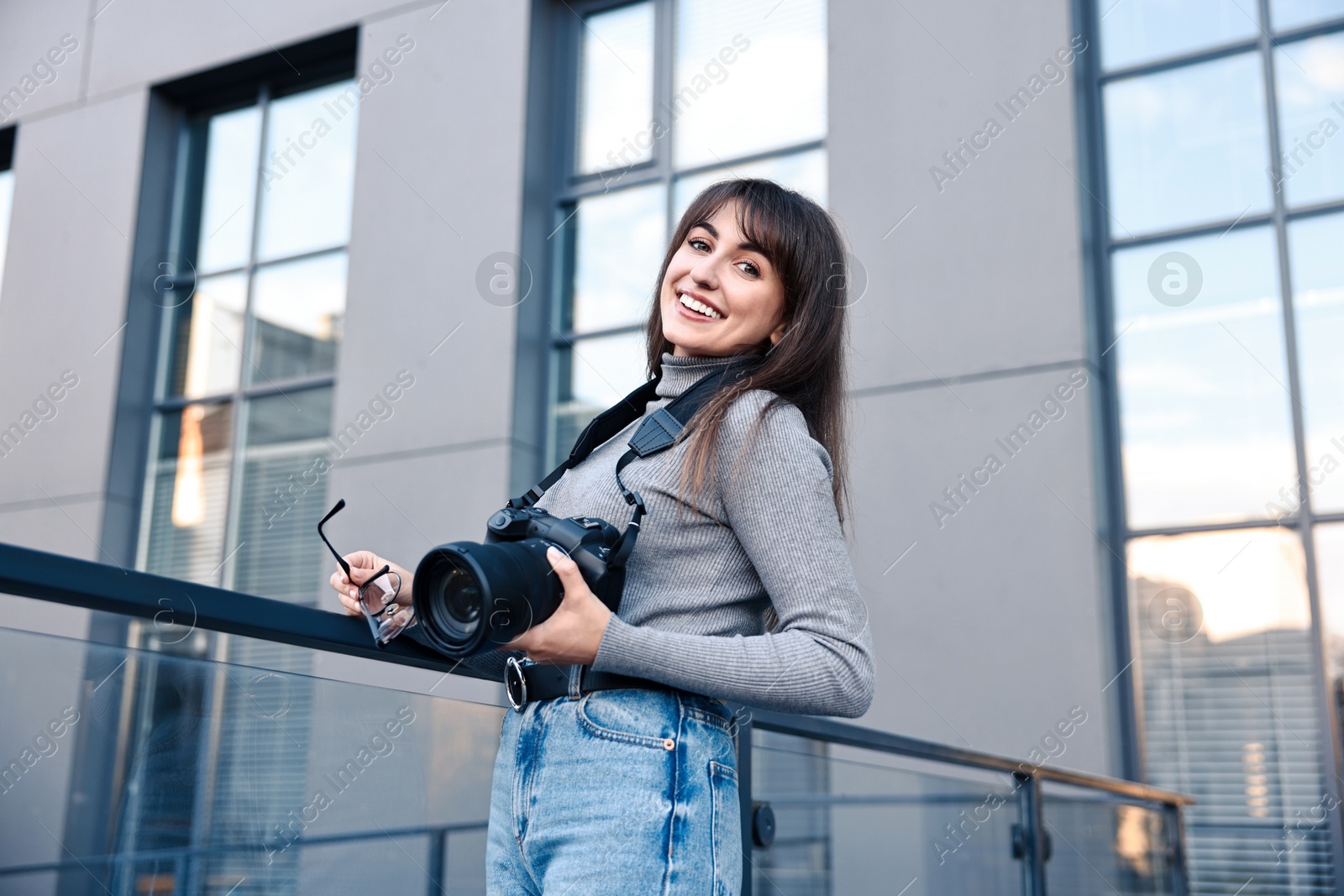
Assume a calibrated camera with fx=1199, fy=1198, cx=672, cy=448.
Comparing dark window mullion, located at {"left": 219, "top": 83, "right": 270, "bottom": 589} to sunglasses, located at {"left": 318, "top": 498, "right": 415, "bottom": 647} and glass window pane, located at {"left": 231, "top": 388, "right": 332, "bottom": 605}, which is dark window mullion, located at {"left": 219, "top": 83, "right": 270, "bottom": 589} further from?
sunglasses, located at {"left": 318, "top": 498, "right": 415, "bottom": 647}

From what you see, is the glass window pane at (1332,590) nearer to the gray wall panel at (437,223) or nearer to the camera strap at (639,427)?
the gray wall panel at (437,223)

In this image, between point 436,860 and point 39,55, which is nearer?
point 436,860

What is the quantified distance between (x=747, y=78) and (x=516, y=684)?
5834mm

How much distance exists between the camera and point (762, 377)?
1.45 meters

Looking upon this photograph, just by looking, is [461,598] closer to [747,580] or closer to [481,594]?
[481,594]

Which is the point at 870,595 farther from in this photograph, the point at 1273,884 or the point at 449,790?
the point at 449,790

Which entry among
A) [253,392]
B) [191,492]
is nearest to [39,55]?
[253,392]

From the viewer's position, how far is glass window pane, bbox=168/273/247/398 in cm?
791

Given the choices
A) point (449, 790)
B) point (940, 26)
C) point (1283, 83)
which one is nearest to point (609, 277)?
point (940, 26)

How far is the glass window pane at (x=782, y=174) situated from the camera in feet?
21.0

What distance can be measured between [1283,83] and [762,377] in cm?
508

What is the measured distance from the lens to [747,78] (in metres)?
6.66

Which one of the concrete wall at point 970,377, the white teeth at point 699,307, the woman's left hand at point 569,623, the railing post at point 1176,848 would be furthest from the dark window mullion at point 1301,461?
the woman's left hand at point 569,623

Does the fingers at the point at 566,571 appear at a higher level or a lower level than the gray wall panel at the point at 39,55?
lower
